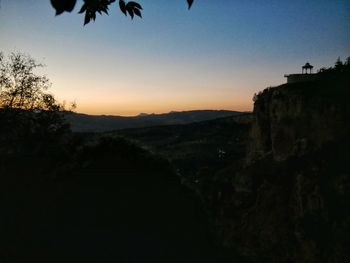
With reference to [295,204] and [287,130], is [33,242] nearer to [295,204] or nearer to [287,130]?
[295,204]

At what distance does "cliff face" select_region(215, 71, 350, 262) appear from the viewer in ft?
139

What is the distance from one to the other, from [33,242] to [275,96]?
4658 centimetres

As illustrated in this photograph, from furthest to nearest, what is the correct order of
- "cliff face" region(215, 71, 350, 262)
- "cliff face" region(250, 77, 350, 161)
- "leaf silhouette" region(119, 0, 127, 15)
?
"cliff face" region(250, 77, 350, 161), "cliff face" region(215, 71, 350, 262), "leaf silhouette" region(119, 0, 127, 15)

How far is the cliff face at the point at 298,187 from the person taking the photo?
139ft

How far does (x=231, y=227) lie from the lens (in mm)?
50844

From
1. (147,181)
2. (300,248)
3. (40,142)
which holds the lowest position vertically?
(300,248)

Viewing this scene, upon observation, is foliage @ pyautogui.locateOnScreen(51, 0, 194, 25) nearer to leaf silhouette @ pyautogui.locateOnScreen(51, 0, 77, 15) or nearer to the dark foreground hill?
leaf silhouette @ pyautogui.locateOnScreen(51, 0, 77, 15)

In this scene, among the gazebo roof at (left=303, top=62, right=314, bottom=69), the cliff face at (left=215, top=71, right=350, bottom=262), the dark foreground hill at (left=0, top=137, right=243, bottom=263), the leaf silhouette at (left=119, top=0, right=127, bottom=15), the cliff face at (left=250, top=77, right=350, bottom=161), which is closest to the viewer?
the leaf silhouette at (left=119, top=0, right=127, bottom=15)

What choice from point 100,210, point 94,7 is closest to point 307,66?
point 100,210

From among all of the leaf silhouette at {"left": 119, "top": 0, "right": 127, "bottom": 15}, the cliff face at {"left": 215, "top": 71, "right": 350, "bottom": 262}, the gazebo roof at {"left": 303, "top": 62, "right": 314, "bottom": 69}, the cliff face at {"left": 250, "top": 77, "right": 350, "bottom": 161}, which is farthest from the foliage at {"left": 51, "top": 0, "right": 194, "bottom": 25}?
the gazebo roof at {"left": 303, "top": 62, "right": 314, "bottom": 69}

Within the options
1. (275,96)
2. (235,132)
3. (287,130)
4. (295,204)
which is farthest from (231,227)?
(235,132)

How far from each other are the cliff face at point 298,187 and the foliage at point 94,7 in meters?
34.9

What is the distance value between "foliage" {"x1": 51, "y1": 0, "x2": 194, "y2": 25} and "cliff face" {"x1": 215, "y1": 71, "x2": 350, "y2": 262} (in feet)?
115

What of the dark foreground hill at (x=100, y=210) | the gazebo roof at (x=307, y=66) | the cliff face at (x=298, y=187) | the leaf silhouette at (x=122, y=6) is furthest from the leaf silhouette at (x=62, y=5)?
the gazebo roof at (x=307, y=66)
